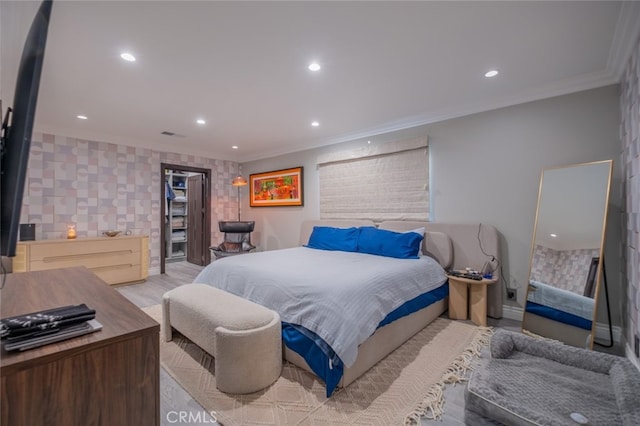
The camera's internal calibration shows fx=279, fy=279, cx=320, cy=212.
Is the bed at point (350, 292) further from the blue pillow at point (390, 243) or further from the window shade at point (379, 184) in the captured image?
the window shade at point (379, 184)

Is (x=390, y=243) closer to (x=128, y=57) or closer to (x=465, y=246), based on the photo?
(x=465, y=246)

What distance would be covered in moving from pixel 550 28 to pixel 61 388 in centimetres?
313

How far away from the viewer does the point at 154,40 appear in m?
2.00

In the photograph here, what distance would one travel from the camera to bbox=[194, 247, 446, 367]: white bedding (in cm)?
181

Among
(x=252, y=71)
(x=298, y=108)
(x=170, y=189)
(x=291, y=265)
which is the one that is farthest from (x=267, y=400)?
(x=170, y=189)

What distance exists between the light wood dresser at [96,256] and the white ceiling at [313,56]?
1.70 meters

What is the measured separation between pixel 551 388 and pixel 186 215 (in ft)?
23.7

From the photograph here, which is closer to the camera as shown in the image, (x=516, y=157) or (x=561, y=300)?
(x=561, y=300)

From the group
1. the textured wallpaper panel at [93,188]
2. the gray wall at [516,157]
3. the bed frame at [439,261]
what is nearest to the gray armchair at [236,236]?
the textured wallpaper panel at [93,188]

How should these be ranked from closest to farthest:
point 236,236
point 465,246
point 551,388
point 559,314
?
point 551,388
point 559,314
point 465,246
point 236,236

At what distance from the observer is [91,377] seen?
0.88m

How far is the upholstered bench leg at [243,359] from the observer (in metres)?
1.77

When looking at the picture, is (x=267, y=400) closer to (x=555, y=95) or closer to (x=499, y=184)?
(x=499, y=184)

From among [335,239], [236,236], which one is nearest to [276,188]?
[236,236]
